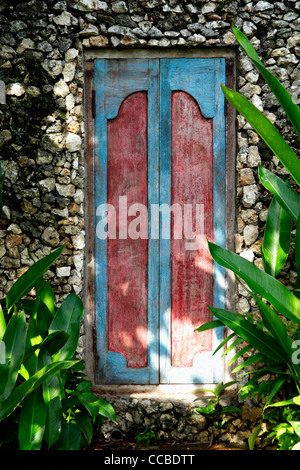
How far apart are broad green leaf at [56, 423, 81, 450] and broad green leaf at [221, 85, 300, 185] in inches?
65.9

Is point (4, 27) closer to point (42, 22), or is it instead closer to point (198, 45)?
point (42, 22)

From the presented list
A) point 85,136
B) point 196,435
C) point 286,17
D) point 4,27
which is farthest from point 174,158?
point 196,435

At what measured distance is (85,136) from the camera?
283 cm

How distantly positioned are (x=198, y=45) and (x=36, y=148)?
4.16 feet

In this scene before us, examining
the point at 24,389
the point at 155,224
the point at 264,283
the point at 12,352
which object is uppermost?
the point at 155,224

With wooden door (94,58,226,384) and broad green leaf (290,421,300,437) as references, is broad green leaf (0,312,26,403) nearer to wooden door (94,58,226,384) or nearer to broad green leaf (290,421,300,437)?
wooden door (94,58,226,384)

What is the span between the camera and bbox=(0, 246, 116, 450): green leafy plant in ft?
6.07

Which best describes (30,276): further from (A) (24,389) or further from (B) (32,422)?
(B) (32,422)

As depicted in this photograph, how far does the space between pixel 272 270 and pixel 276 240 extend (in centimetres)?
18

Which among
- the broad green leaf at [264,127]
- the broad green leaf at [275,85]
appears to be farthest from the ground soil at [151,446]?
the broad green leaf at [275,85]

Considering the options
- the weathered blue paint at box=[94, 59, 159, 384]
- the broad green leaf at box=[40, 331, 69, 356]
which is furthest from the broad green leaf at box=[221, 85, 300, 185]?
the broad green leaf at box=[40, 331, 69, 356]

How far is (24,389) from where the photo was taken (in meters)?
1.81

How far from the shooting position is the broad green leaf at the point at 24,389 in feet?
5.94

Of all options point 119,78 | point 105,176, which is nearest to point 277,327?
point 105,176
